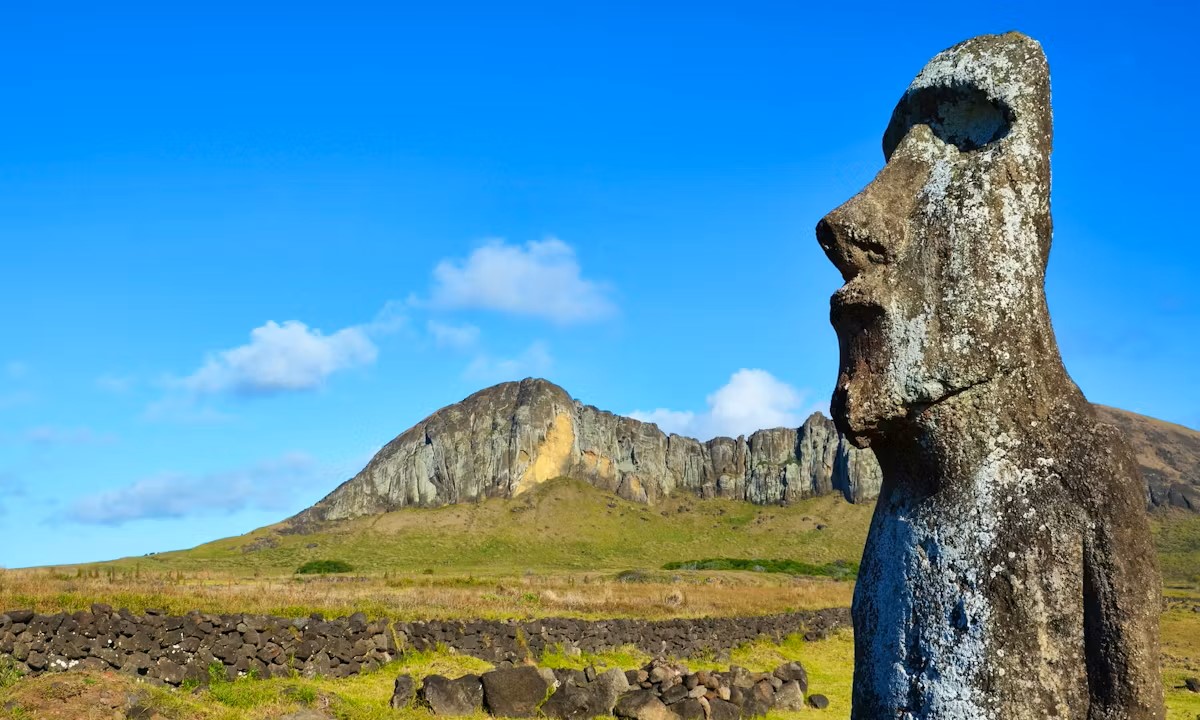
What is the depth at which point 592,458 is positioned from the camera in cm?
15750

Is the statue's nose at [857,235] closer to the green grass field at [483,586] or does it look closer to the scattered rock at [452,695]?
the green grass field at [483,586]

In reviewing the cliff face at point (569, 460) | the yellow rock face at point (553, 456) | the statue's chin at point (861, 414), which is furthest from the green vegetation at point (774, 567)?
the statue's chin at point (861, 414)

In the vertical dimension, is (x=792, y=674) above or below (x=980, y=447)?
below

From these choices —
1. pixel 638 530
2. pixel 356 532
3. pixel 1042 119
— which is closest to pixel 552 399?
pixel 638 530

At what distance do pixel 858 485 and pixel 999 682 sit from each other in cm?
13928

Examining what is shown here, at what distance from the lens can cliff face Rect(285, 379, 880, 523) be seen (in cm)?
14562

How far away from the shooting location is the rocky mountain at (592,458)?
14400cm

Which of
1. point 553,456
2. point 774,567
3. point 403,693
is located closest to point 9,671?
point 403,693

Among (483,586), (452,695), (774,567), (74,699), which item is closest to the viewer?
(74,699)

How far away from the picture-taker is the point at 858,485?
138 meters

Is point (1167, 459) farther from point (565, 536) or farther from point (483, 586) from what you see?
point (483, 586)

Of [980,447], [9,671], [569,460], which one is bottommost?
[9,671]

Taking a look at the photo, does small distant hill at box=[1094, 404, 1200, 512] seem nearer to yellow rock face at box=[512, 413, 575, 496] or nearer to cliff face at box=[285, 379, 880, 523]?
cliff face at box=[285, 379, 880, 523]

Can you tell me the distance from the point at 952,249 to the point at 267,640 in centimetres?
1745
